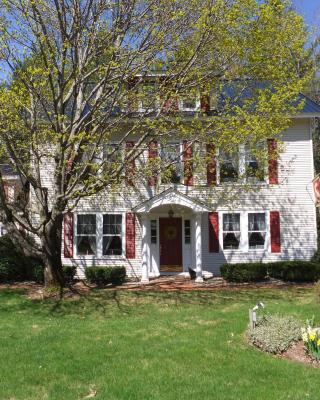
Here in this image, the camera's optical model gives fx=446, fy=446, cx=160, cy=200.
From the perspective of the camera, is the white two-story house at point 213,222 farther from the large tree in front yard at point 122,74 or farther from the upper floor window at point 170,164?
the large tree in front yard at point 122,74

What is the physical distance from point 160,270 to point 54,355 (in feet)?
36.7

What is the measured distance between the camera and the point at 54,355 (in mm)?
8008

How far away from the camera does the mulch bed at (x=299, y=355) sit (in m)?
7.32

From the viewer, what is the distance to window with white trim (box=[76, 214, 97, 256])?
19078 millimetres

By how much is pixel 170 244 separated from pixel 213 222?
2.09 meters

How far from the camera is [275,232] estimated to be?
18656 mm

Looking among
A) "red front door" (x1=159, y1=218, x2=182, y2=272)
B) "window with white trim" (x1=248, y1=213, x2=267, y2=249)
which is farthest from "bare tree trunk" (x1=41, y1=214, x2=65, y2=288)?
"window with white trim" (x1=248, y1=213, x2=267, y2=249)

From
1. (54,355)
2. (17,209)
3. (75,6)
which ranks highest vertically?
(75,6)

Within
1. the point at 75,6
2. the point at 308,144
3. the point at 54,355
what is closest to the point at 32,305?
the point at 54,355

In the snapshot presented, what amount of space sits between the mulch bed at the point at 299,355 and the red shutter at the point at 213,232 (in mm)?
10708

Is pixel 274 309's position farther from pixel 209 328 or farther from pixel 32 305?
pixel 32 305

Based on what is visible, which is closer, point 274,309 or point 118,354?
point 118,354

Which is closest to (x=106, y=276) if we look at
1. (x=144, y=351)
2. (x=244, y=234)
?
(x=244, y=234)

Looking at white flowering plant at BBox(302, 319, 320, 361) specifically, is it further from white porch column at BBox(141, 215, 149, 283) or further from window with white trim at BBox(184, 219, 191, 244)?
window with white trim at BBox(184, 219, 191, 244)
